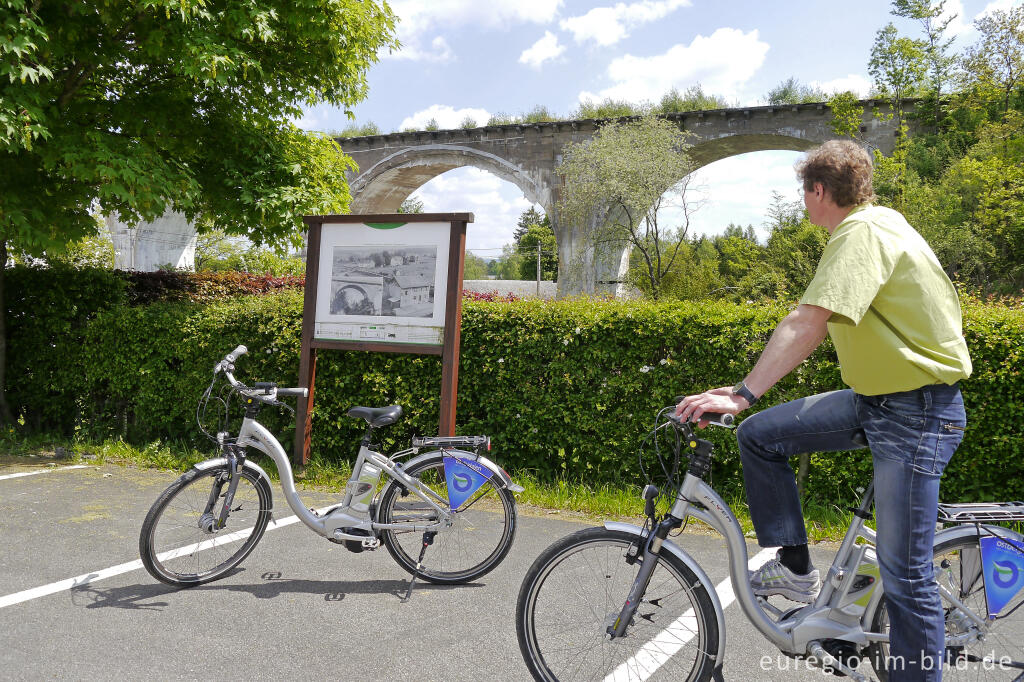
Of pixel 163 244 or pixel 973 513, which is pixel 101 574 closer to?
pixel 973 513

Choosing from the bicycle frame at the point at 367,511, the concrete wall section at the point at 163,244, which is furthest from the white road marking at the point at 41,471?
the concrete wall section at the point at 163,244

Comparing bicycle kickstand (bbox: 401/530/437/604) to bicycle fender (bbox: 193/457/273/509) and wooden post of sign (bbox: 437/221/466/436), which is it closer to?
bicycle fender (bbox: 193/457/273/509)

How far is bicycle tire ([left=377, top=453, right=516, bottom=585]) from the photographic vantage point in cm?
399

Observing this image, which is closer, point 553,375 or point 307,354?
point 553,375

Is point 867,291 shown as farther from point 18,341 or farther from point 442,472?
point 18,341

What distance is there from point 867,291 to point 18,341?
885 centimetres

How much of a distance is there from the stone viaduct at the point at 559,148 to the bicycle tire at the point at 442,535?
83.7ft

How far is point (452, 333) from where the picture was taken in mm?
5754

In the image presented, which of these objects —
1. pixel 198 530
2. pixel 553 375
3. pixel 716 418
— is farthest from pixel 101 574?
pixel 716 418

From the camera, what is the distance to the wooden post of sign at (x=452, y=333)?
5734 millimetres

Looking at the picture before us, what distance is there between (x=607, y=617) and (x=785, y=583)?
0.64 metres

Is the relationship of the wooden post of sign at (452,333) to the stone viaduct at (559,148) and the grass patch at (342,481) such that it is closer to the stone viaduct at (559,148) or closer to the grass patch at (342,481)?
the grass patch at (342,481)

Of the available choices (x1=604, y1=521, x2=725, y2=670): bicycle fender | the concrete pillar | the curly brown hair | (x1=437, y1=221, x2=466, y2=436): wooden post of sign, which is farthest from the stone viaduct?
(x1=604, y1=521, x2=725, y2=670): bicycle fender

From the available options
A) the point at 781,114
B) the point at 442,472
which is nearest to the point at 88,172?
the point at 442,472
